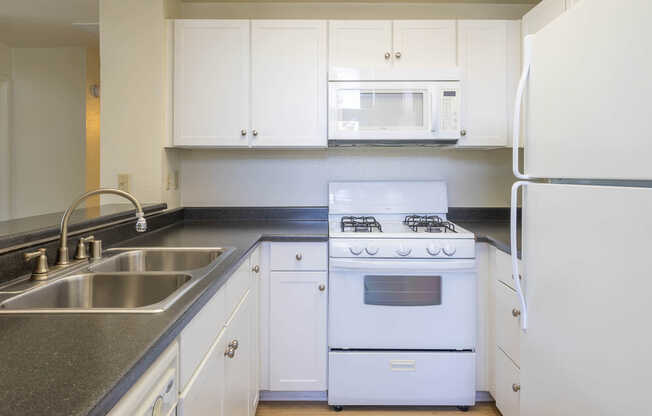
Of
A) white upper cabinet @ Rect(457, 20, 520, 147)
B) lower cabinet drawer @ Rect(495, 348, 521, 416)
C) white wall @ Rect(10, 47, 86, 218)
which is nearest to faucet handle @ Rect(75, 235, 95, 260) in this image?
lower cabinet drawer @ Rect(495, 348, 521, 416)

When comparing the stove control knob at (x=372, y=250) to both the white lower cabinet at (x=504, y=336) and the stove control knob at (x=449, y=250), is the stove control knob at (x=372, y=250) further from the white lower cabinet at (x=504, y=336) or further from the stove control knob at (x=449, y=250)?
the white lower cabinet at (x=504, y=336)

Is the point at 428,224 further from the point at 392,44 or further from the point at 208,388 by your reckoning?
the point at 208,388

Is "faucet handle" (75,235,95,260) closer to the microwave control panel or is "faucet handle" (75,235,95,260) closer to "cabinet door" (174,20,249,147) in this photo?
"cabinet door" (174,20,249,147)

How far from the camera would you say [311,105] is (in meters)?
2.35

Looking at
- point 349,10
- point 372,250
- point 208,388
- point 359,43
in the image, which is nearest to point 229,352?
point 208,388

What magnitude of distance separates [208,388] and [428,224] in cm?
155

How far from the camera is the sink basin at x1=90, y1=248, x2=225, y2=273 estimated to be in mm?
1589

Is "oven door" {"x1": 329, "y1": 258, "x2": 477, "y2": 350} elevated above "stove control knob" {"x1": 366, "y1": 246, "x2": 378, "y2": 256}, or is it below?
below

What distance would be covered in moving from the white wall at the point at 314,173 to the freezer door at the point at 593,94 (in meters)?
1.40

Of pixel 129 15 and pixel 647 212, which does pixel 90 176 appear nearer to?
pixel 129 15

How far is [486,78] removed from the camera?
236 cm

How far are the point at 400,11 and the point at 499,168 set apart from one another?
1228mm

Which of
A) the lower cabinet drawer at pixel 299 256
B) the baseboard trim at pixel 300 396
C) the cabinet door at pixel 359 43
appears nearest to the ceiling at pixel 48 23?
the cabinet door at pixel 359 43

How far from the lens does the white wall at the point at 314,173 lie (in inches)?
106
